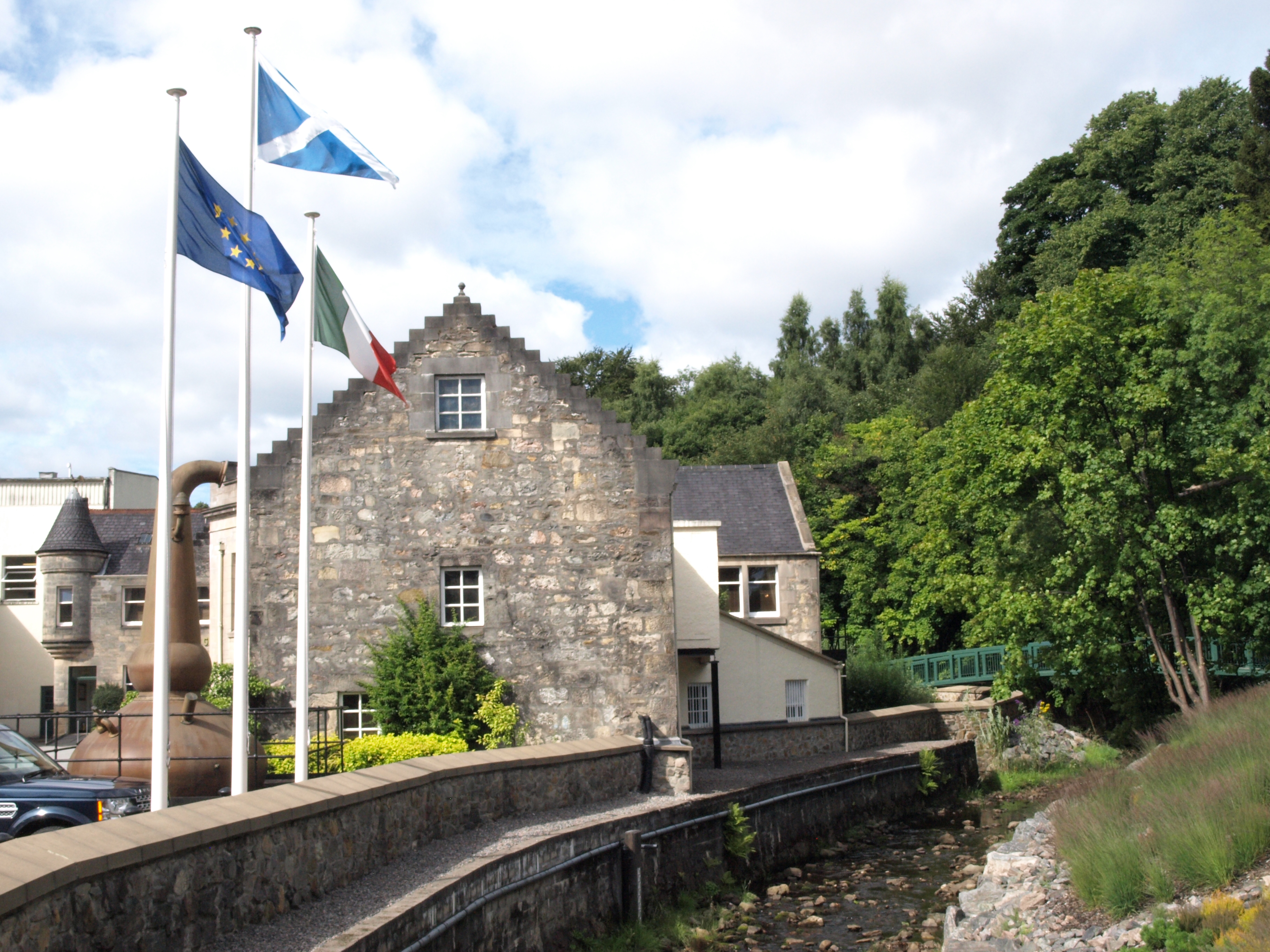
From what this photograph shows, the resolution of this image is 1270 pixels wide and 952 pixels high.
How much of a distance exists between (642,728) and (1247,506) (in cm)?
1203

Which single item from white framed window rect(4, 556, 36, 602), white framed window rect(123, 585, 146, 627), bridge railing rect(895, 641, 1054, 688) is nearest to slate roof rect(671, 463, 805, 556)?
bridge railing rect(895, 641, 1054, 688)

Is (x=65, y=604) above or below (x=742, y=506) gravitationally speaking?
below

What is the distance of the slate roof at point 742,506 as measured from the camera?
31.3 metres

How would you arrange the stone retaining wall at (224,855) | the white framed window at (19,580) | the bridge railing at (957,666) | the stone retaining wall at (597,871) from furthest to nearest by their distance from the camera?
the white framed window at (19,580) < the bridge railing at (957,666) < the stone retaining wall at (597,871) < the stone retaining wall at (224,855)

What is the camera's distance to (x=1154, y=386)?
22.2 m

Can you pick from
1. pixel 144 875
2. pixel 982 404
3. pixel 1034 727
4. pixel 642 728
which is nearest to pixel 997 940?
pixel 642 728

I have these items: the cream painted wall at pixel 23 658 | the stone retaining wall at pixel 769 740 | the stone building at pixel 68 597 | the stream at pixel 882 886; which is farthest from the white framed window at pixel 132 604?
the stream at pixel 882 886

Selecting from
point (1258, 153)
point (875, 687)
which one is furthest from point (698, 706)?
point (1258, 153)

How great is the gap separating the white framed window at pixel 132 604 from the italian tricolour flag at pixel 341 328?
2531cm

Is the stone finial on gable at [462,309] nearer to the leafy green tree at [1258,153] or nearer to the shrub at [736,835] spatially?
the shrub at [736,835]

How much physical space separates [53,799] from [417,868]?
132 inches

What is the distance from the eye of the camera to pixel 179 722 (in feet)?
44.5

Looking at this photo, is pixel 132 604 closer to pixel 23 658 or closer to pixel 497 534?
pixel 23 658

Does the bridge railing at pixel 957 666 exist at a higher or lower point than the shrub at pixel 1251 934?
higher
